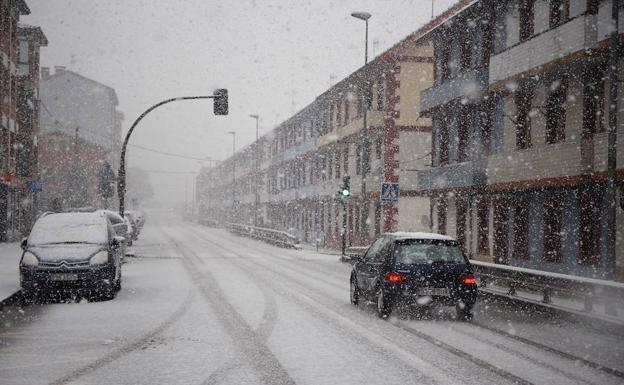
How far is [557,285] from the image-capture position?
44.7ft

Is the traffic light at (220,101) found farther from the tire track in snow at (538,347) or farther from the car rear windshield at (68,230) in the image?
the tire track in snow at (538,347)

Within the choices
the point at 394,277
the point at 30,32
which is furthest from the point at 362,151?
the point at 30,32

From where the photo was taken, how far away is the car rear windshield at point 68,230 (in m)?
Result: 14.9

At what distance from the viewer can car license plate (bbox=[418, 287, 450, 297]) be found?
12203 mm

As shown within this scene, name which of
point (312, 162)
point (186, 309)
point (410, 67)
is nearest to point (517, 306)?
point (186, 309)

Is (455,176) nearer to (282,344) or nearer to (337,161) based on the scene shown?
(282,344)

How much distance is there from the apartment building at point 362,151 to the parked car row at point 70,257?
15508 millimetres

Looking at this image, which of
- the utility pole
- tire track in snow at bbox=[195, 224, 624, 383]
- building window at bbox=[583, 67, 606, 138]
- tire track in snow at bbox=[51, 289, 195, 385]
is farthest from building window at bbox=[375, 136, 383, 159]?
tire track in snow at bbox=[195, 224, 624, 383]

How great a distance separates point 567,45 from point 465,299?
10.7m

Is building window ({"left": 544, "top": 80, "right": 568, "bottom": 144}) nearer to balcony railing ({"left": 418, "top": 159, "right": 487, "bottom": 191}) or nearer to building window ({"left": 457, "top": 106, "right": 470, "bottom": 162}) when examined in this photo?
balcony railing ({"left": 418, "top": 159, "right": 487, "bottom": 191})

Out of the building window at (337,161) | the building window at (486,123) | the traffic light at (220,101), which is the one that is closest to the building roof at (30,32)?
the building window at (337,161)

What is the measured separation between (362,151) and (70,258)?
68.5ft

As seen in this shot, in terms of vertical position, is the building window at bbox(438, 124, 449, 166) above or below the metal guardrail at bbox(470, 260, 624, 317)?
above

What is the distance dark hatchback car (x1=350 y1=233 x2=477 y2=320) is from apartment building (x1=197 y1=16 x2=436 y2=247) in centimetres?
1673
